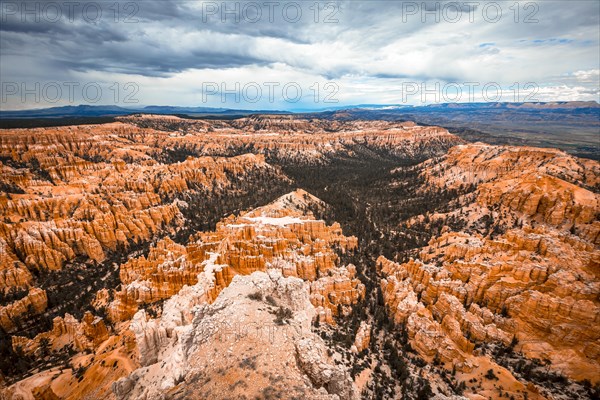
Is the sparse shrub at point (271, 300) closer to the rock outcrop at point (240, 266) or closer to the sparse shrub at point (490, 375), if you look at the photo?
the rock outcrop at point (240, 266)

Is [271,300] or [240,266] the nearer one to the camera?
[271,300]

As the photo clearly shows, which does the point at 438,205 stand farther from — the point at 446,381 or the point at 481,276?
the point at 446,381

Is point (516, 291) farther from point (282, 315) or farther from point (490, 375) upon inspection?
point (282, 315)

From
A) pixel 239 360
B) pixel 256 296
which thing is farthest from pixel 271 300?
pixel 239 360

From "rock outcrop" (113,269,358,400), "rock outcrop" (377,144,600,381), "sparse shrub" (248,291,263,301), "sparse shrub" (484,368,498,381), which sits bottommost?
"sparse shrub" (484,368,498,381)

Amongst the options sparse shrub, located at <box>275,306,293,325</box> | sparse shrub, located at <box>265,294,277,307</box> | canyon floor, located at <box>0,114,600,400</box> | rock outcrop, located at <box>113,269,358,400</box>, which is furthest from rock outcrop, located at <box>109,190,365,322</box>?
sparse shrub, located at <box>275,306,293,325</box>

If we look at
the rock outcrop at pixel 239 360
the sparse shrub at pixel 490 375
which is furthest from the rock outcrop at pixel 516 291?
the rock outcrop at pixel 239 360

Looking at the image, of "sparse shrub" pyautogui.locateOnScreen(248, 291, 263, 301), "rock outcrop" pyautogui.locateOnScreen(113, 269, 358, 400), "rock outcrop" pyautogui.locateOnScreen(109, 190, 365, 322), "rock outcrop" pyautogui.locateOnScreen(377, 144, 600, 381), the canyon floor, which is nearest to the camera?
"rock outcrop" pyautogui.locateOnScreen(113, 269, 358, 400)

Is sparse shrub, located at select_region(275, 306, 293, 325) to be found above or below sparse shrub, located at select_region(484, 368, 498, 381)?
above

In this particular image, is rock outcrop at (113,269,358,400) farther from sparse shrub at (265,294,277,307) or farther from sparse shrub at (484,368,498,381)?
sparse shrub at (484,368,498,381)

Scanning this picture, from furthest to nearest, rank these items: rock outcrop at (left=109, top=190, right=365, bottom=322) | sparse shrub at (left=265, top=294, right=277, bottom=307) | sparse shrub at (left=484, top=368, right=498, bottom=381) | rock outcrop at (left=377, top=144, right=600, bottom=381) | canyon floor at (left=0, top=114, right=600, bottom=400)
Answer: rock outcrop at (left=109, top=190, right=365, bottom=322) < rock outcrop at (left=377, top=144, right=600, bottom=381) < sparse shrub at (left=484, top=368, right=498, bottom=381) < sparse shrub at (left=265, top=294, right=277, bottom=307) < canyon floor at (left=0, top=114, right=600, bottom=400)
